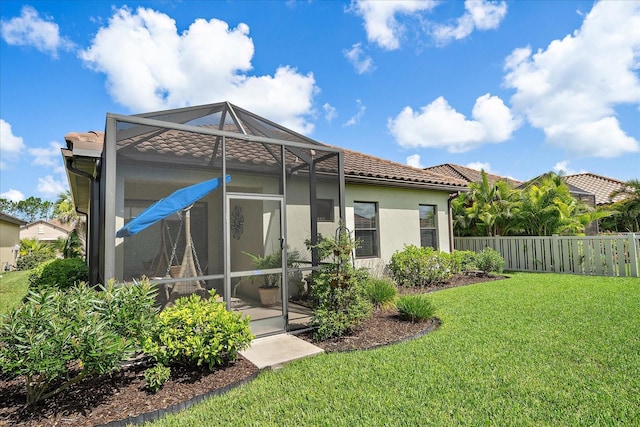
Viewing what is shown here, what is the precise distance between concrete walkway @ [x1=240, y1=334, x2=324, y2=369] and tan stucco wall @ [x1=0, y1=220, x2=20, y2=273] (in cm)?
2324

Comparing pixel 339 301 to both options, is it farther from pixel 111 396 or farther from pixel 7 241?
pixel 7 241

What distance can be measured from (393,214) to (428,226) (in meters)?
1.88

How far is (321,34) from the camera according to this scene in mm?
10133

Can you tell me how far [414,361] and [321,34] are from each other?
31.4ft

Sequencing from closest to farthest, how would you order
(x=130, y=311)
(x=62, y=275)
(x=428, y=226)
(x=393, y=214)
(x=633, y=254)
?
(x=130, y=311) < (x=62, y=275) < (x=633, y=254) < (x=393, y=214) < (x=428, y=226)

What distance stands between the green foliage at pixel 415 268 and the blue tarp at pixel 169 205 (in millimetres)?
6027

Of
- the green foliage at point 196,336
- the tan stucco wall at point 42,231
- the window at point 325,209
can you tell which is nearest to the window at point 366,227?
the window at point 325,209

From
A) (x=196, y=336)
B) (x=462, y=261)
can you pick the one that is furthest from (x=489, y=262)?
(x=196, y=336)

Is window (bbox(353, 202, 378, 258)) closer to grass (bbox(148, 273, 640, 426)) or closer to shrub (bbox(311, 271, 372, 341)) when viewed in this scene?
grass (bbox(148, 273, 640, 426))

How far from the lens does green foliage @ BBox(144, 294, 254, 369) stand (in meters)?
3.61

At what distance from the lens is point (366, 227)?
389 inches

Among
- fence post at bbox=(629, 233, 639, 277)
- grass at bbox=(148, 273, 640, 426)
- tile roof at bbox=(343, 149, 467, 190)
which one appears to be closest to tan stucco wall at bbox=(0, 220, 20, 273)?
tile roof at bbox=(343, 149, 467, 190)

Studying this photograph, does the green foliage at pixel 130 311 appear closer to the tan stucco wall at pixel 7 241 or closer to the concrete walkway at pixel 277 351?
the concrete walkway at pixel 277 351

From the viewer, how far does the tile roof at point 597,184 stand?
23120 millimetres
